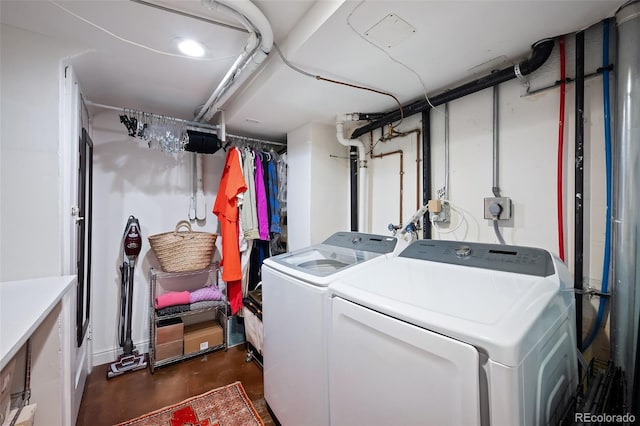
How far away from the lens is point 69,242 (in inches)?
56.5

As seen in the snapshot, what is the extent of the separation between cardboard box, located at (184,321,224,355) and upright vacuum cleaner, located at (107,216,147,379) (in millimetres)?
372

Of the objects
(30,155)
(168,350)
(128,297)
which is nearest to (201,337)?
(168,350)

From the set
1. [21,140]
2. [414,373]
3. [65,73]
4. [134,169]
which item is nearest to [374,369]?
[414,373]

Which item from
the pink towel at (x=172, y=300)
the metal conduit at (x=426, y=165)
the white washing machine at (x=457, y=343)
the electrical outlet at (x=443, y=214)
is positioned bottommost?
the pink towel at (x=172, y=300)

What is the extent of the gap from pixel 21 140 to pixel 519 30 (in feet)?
8.10

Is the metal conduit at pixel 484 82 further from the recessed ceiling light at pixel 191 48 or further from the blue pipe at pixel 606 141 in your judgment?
the recessed ceiling light at pixel 191 48

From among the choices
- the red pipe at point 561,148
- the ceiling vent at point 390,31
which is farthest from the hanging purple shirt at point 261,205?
the red pipe at point 561,148

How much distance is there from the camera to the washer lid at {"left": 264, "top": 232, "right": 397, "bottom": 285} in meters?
1.36

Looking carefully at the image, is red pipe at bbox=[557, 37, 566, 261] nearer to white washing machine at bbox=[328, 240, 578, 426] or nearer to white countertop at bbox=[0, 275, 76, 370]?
white washing machine at bbox=[328, 240, 578, 426]

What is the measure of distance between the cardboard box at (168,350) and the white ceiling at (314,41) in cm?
211

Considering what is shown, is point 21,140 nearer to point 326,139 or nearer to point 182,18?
point 182,18

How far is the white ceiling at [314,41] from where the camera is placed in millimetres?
1070

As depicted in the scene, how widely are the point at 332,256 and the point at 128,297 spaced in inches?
77.6

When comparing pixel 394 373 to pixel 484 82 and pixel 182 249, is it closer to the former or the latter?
pixel 484 82
